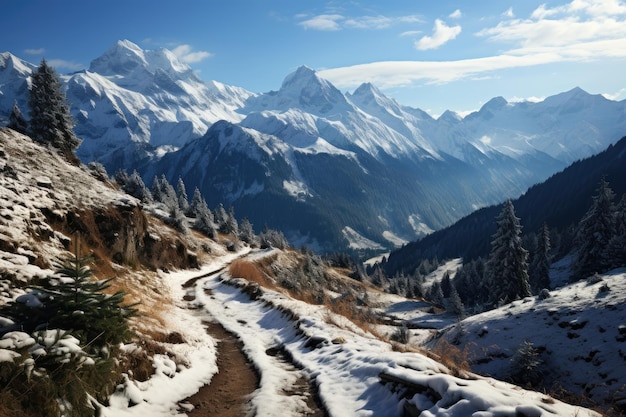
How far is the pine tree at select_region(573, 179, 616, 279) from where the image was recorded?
4634 cm

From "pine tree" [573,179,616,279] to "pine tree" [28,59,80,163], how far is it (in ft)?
202

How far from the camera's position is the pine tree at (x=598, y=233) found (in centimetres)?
4634

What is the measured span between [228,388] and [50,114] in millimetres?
37562

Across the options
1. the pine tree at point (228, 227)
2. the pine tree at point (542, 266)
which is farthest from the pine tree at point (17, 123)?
the pine tree at point (542, 266)

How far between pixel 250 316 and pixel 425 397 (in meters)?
13.1

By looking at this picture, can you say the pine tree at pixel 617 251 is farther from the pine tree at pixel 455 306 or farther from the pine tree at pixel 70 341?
the pine tree at pixel 70 341

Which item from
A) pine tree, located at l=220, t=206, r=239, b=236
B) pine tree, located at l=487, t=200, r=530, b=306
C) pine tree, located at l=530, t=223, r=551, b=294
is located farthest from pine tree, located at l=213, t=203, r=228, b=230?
pine tree, located at l=530, t=223, r=551, b=294

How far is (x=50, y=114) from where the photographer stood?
35781 millimetres

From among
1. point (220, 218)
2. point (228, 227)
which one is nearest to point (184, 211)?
point (228, 227)

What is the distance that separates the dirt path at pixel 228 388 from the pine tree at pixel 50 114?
3162 centimetres

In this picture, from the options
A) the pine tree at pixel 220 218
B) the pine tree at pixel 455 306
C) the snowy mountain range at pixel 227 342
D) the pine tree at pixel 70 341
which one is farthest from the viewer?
the pine tree at pixel 220 218

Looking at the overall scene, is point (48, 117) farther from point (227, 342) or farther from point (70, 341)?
point (70, 341)

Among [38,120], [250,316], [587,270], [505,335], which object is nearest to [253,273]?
[250,316]

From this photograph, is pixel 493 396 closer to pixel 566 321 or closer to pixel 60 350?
pixel 60 350
